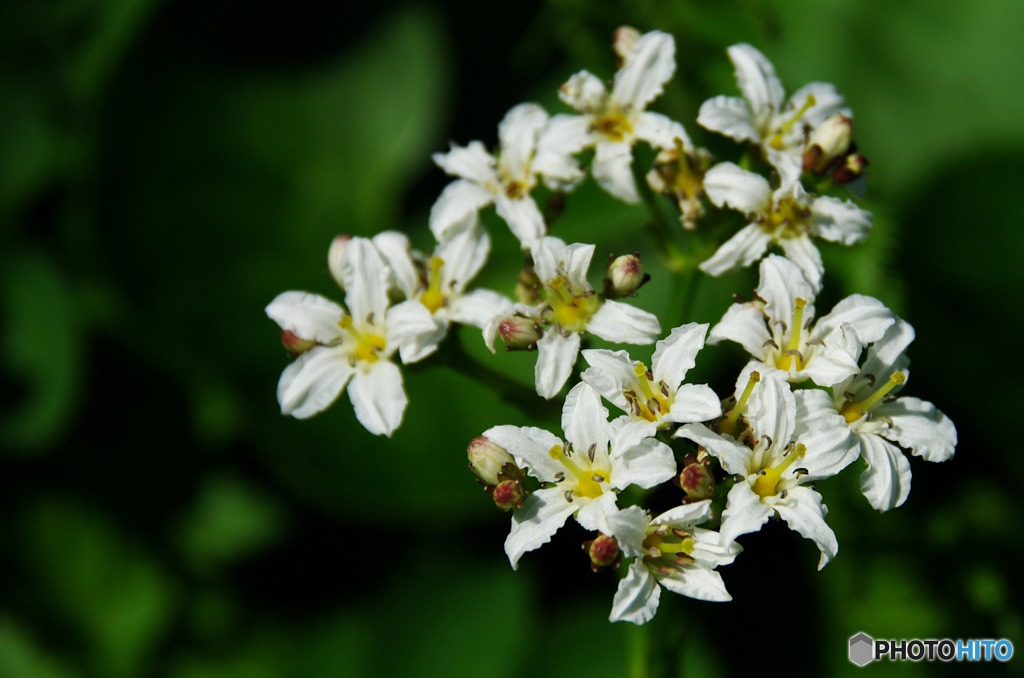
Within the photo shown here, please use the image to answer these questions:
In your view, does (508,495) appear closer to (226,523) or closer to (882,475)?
(882,475)

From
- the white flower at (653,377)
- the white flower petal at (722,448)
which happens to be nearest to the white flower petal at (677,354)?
the white flower at (653,377)

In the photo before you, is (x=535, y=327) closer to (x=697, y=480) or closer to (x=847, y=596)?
(x=697, y=480)

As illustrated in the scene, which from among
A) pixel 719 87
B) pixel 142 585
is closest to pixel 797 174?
pixel 719 87

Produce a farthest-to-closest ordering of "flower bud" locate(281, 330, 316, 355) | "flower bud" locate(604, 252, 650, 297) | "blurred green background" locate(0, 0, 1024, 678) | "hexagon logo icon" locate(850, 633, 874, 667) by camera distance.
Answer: "blurred green background" locate(0, 0, 1024, 678), "hexagon logo icon" locate(850, 633, 874, 667), "flower bud" locate(281, 330, 316, 355), "flower bud" locate(604, 252, 650, 297)

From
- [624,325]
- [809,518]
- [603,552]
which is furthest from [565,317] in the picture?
[809,518]

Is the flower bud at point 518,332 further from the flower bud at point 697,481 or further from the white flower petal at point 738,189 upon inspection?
the white flower petal at point 738,189

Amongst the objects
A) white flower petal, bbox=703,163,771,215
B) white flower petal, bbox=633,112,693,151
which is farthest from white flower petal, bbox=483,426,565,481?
white flower petal, bbox=633,112,693,151

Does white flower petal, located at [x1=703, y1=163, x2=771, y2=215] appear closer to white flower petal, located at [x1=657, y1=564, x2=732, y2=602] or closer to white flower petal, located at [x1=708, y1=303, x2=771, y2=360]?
white flower petal, located at [x1=708, y1=303, x2=771, y2=360]
